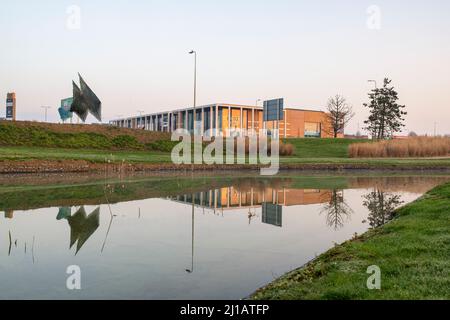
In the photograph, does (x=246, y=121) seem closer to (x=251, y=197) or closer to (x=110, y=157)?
(x=110, y=157)

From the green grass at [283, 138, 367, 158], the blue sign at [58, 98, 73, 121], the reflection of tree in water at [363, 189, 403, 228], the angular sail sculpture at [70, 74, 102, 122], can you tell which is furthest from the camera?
the blue sign at [58, 98, 73, 121]

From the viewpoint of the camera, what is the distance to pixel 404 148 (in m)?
50.0

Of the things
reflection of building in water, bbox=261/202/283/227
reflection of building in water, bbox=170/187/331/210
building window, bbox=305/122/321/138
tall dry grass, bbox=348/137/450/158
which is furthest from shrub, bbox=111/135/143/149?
building window, bbox=305/122/321/138

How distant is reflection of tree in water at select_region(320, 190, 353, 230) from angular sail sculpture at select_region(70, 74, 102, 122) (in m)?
36.7

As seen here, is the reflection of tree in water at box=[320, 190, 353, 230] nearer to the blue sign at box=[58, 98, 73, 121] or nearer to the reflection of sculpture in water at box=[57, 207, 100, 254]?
the reflection of sculpture in water at box=[57, 207, 100, 254]

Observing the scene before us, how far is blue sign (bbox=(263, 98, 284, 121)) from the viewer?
6400cm

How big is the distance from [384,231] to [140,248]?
220 inches

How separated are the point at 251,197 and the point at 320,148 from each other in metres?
45.8

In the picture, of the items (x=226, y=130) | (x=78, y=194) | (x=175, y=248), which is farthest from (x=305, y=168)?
(x=226, y=130)

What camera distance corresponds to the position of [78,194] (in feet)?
58.9

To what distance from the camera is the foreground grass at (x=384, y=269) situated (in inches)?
221

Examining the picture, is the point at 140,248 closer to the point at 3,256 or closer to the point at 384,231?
the point at 3,256

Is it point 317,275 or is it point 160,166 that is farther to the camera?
point 160,166
